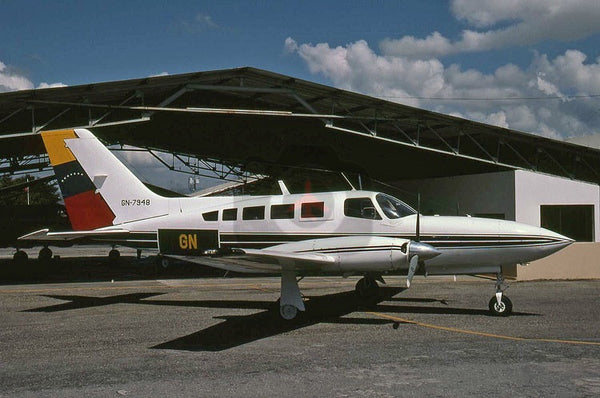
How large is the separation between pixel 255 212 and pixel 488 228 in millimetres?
5970

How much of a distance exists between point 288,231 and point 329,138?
1701cm

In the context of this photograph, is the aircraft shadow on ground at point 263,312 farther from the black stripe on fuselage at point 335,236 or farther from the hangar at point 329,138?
the hangar at point 329,138

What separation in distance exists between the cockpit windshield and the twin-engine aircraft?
0.03 meters

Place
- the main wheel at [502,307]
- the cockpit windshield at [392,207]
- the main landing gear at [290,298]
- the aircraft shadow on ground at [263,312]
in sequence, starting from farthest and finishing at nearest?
the cockpit windshield at [392,207] → the main wheel at [502,307] → the main landing gear at [290,298] → the aircraft shadow on ground at [263,312]

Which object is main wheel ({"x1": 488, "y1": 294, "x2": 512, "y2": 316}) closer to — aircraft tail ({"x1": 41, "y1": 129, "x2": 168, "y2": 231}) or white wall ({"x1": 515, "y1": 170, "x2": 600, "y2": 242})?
aircraft tail ({"x1": 41, "y1": 129, "x2": 168, "y2": 231})

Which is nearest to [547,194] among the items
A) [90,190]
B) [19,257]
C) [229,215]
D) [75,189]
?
[229,215]

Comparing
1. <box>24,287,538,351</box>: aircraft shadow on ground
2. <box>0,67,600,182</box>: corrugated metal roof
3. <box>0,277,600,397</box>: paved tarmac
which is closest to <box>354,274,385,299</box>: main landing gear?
<box>24,287,538,351</box>: aircraft shadow on ground

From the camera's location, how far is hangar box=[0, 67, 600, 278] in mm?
21328

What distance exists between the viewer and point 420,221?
13125mm

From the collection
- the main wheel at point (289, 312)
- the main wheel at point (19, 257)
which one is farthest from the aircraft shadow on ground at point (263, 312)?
the main wheel at point (19, 257)

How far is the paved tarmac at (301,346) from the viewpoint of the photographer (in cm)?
734

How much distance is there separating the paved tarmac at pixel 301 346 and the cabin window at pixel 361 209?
2431 millimetres

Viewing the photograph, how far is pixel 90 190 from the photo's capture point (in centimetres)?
1614

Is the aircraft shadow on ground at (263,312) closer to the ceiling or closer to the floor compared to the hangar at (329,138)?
closer to the floor
